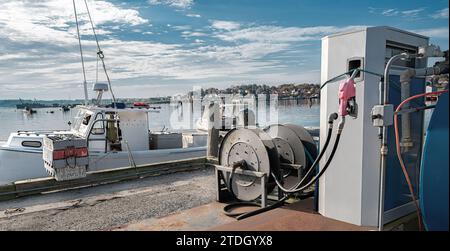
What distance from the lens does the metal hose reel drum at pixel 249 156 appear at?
181 inches

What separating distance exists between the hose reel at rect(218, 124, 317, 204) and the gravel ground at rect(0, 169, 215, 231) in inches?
33.9

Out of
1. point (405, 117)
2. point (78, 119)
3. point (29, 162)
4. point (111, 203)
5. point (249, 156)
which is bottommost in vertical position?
point (29, 162)

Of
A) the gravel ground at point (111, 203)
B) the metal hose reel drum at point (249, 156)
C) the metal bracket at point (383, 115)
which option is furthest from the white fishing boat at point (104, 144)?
the metal bracket at point (383, 115)

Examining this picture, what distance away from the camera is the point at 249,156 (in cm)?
477

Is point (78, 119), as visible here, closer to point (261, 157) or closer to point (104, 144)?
point (104, 144)

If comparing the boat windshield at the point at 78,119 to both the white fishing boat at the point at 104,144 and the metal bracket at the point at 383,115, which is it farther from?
the metal bracket at the point at 383,115

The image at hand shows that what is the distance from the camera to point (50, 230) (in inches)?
178

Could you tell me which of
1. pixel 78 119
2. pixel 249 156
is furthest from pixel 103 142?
pixel 249 156

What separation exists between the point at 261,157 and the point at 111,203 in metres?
2.75

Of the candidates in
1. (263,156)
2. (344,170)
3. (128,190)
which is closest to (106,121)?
(128,190)

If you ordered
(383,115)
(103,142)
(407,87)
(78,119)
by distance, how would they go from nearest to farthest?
(383,115) < (407,87) < (103,142) < (78,119)

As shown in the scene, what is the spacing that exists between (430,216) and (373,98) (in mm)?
1324
